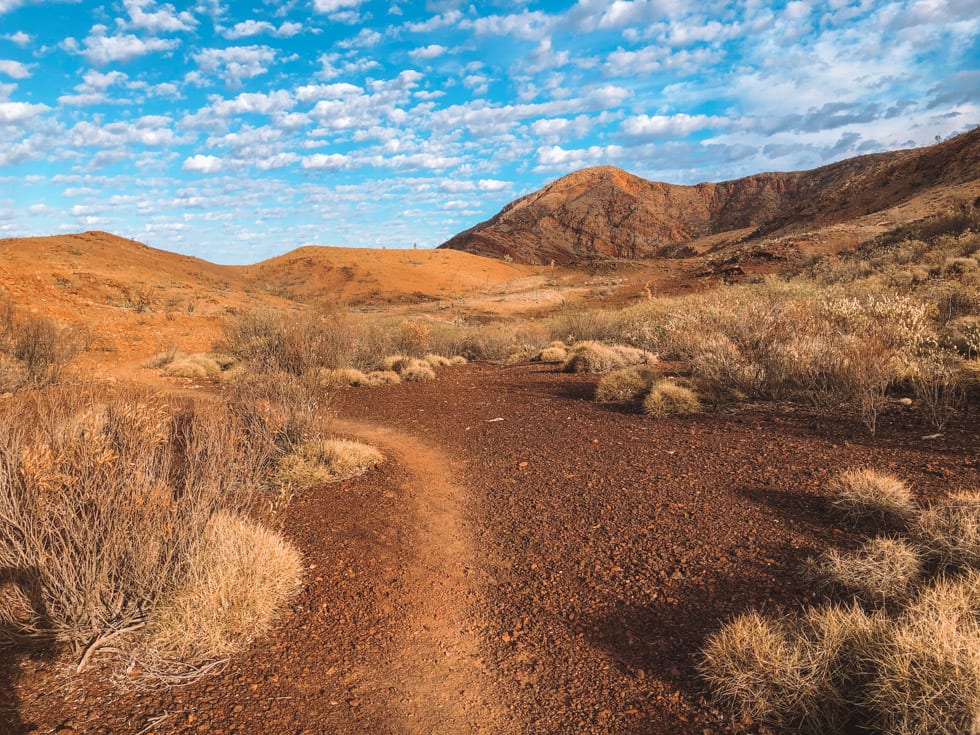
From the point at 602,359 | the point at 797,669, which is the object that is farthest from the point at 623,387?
the point at 797,669

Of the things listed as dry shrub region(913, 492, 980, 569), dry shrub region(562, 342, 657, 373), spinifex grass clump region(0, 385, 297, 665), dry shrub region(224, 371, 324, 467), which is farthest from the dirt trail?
dry shrub region(562, 342, 657, 373)

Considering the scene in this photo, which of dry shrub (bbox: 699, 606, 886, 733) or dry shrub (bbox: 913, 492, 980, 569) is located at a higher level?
dry shrub (bbox: 913, 492, 980, 569)

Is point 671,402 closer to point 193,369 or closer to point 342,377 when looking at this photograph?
point 342,377

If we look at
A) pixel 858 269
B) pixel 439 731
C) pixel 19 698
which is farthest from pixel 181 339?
pixel 858 269

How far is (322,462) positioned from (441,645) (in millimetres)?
3206

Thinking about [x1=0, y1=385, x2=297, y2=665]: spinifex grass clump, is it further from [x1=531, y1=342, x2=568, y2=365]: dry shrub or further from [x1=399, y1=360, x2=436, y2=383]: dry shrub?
[x1=531, y1=342, x2=568, y2=365]: dry shrub

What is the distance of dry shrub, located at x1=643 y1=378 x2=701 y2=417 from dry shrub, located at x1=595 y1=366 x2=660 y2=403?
0.73m

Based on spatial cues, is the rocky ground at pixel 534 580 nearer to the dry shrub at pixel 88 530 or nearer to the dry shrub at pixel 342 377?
the dry shrub at pixel 88 530

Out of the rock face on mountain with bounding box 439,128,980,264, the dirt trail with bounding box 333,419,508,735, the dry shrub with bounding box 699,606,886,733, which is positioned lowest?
the dirt trail with bounding box 333,419,508,735

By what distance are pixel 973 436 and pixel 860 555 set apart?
2.79 meters

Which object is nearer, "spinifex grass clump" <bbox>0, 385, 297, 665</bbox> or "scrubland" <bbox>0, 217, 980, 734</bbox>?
"scrubland" <bbox>0, 217, 980, 734</bbox>

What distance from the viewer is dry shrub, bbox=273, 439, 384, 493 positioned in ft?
18.6

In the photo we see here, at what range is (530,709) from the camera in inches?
108

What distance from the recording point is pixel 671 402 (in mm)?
7527
